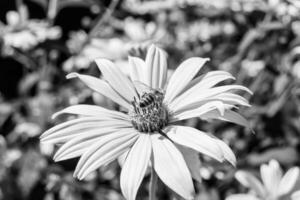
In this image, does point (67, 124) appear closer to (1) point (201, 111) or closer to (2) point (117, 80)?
(2) point (117, 80)

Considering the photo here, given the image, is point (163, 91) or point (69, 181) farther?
point (69, 181)

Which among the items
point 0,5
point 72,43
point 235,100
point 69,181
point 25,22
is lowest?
point 69,181

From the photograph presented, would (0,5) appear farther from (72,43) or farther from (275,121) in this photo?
(275,121)

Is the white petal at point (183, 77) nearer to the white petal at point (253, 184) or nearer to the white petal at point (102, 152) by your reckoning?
the white petal at point (102, 152)

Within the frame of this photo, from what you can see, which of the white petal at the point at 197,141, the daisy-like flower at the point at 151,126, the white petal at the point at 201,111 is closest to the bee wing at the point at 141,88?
the daisy-like flower at the point at 151,126

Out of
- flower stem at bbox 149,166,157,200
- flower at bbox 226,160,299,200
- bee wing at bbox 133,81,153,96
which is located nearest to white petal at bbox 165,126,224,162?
flower stem at bbox 149,166,157,200

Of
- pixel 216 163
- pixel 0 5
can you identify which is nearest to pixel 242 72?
pixel 216 163

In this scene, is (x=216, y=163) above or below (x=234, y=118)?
below

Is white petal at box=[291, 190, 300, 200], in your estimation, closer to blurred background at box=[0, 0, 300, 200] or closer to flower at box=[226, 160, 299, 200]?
flower at box=[226, 160, 299, 200]
